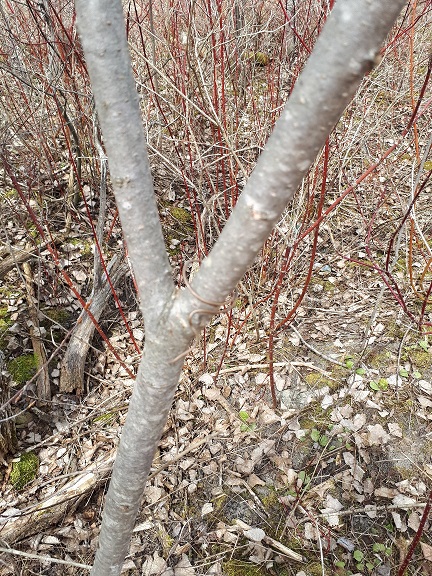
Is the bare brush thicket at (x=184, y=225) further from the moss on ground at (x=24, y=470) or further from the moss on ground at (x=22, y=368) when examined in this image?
the moss on ground at (x=24, y=470)

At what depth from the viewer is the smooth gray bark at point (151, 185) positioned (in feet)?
1.86

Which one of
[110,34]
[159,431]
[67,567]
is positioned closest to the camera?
[110,34]

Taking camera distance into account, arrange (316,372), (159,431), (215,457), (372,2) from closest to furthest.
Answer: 1. (372,2)
2. (159,431)
3. (215,457)
4. (316,372)

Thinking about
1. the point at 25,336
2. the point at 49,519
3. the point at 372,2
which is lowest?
the point at 49,519

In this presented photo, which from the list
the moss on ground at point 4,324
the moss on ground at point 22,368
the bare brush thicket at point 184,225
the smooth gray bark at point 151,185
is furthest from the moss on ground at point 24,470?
the smooth gray bark at point 151,185

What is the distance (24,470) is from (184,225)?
91.2 inches

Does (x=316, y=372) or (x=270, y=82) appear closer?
(x=316, y=372)

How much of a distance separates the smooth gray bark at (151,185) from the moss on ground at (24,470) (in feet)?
4.81

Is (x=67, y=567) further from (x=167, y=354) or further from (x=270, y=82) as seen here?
(x=270, y=82)

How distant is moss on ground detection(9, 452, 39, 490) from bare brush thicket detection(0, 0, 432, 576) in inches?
13.4

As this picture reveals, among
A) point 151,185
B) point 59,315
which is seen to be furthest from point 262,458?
point 151,185

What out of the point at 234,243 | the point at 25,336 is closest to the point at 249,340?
the point at 25,336

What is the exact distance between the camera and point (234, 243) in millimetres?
733

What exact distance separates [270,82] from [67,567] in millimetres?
3484
